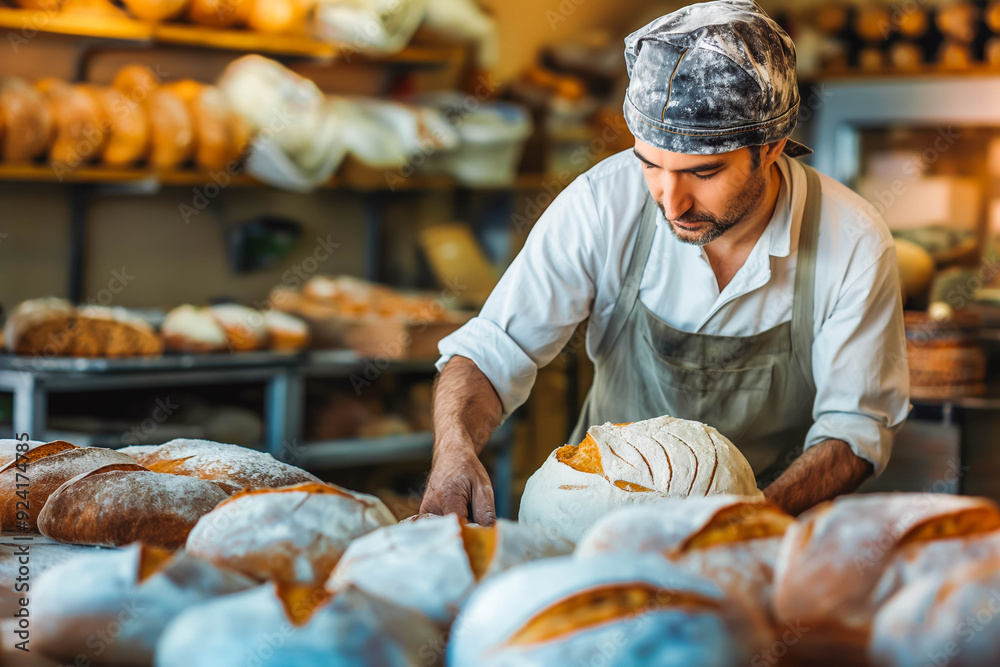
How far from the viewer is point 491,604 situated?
2.12 ft

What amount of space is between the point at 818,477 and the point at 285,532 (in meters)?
0.98

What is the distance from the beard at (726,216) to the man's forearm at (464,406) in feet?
1.42

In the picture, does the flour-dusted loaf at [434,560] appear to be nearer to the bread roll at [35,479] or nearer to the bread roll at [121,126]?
the bread roll at [35,479]

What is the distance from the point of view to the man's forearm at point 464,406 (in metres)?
1.55

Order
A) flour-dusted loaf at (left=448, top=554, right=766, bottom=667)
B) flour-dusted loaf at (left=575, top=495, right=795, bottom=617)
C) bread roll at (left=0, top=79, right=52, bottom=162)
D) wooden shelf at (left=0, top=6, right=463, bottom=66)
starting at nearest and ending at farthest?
1. flour-dusted loaf at (left=448, top=554, right=766, bottom=667)
2. flour-dusted loaf at (left=575, top=495, right=795, bottom=617)
3. bread roll at (left=0, top=79, right=52, bottom=162)
4. wooden shelf at (left=0, top=6, right=463, bottom=66)

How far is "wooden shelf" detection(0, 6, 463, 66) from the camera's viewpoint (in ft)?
9.59

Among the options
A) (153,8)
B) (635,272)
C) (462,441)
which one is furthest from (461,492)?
(153,8)

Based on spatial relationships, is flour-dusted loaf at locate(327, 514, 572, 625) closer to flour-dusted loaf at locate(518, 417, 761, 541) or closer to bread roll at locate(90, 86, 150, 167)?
flour-dusted loaf at locate(518, 417, 761, 541)

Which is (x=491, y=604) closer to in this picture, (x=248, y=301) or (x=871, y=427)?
(x=871, y=427)

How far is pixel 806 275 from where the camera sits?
1699mm

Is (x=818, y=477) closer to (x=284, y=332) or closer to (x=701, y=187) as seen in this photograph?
(x=701, y=187)

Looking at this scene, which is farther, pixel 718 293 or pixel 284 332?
pixel 284 332

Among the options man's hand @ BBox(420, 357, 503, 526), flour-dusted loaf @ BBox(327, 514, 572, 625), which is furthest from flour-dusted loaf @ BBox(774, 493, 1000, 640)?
man's hand @ BBox(420, 357, 503, 526)

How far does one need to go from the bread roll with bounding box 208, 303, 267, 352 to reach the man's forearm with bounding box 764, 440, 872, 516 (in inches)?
82.7
